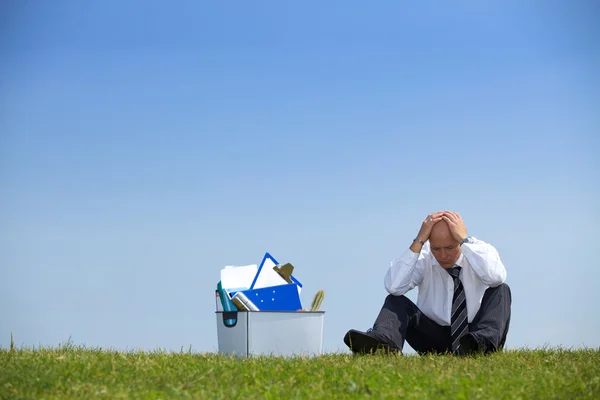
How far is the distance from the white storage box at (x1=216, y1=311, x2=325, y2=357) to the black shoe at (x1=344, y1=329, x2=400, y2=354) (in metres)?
0.29

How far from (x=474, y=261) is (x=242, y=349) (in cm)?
227

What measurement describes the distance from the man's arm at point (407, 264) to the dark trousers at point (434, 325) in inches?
4.8

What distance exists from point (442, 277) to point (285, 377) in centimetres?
248

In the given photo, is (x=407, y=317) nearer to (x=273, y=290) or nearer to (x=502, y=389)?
(x=273, y=290)

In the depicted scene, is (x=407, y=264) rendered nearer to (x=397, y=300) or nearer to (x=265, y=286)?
(x=397, y=300)

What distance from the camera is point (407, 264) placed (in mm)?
6520

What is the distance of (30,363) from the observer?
525 centimetres

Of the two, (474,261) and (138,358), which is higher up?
(474,261)

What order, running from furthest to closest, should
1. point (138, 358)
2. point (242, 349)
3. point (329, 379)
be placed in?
point (242, 349), point (138, 358), point (329, 379)

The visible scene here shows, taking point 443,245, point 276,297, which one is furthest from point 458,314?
point 276,297

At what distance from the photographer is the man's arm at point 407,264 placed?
6.51 m

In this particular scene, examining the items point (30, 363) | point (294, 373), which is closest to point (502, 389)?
point (294, 373)

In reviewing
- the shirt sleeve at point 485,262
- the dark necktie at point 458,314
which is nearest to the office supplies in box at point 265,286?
the dark necktie at point 458,314

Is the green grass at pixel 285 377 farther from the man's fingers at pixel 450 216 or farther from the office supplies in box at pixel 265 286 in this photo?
the man's fingers at pixel 450 216
